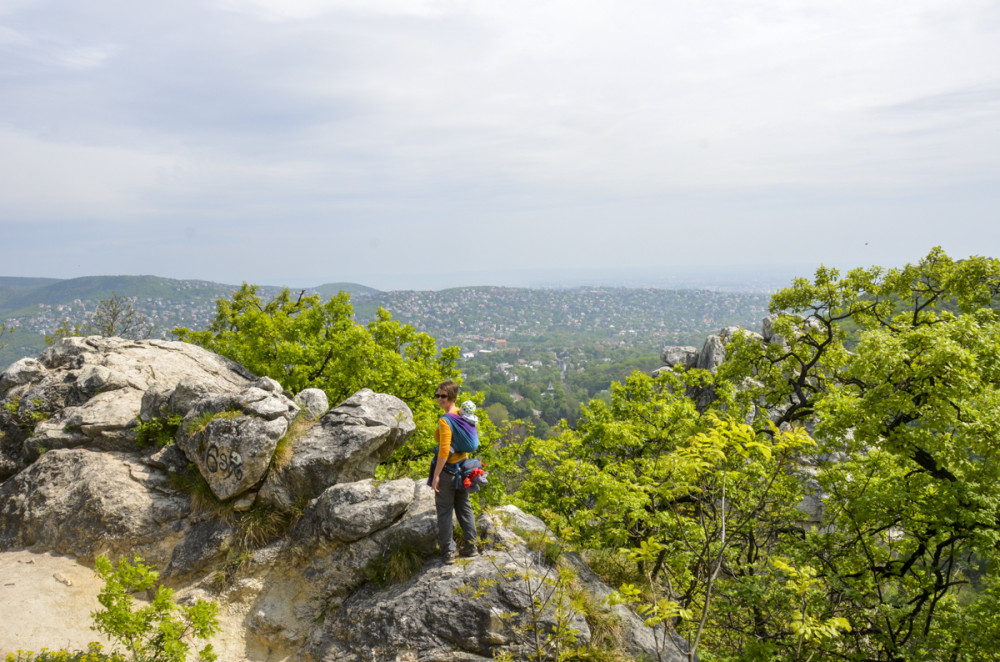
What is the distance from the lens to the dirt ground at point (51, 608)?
7.89m

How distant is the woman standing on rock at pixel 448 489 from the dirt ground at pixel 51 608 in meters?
3.93

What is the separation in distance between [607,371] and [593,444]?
182148 mm

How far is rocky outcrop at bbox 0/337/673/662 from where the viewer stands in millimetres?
7930

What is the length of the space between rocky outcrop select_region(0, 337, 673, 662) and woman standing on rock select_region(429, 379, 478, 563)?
0.35 meters

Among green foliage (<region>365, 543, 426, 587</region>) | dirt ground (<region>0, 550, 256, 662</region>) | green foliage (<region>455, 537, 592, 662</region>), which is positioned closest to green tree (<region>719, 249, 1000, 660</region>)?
green foliage (<region>455, 537, 592, 662</region>)

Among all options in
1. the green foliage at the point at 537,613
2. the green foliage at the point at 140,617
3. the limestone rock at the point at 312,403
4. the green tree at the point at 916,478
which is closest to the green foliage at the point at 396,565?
the green foliage at the point at 537,613

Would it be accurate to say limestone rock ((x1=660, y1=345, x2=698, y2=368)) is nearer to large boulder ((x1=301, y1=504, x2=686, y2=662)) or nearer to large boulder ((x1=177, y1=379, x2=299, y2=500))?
large boulder ((x1=301, y1=504, x2=686, y2=662))

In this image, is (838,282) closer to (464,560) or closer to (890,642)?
(890,642)

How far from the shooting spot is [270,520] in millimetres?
9727

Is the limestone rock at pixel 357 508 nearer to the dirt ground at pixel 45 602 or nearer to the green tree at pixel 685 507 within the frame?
the green tree at pixel 685 507

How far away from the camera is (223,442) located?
9.79 meters

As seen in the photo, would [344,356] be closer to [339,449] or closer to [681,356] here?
[339,449]

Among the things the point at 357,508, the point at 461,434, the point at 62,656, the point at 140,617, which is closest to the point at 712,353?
the point at 461,434

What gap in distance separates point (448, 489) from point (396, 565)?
1.69 metres
